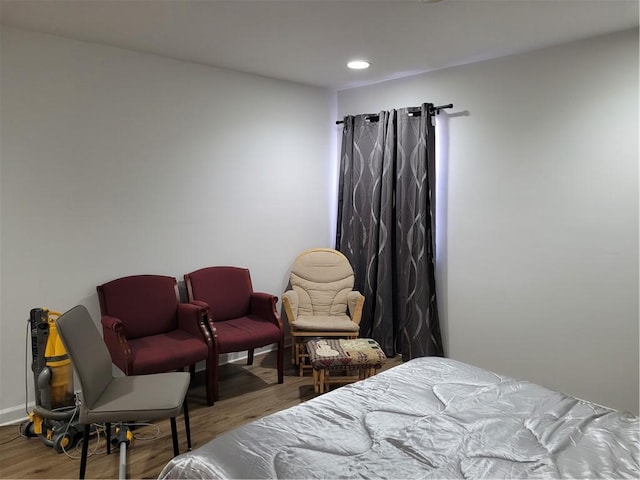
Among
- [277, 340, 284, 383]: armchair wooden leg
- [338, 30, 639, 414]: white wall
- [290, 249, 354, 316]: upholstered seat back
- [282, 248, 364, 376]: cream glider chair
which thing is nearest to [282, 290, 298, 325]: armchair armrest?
[282, 248, 364, 376]: cream glider chair

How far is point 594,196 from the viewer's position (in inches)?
132

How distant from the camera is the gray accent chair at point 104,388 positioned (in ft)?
7.57

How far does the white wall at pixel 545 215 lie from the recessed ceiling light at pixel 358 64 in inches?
24.0

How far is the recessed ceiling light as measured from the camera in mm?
3785

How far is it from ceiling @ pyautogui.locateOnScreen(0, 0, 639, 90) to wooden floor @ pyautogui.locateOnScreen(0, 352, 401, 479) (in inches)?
98.7

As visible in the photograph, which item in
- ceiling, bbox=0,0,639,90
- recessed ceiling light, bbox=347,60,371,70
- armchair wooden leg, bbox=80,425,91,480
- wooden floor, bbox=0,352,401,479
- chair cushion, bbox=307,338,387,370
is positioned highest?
recessed ceiling light, bbox=347,60,371,70

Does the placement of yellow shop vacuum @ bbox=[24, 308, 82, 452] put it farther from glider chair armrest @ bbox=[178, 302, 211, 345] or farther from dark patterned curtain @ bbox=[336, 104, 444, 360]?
dark patterned curtain @ bbox=[336, 104, 444, 360]

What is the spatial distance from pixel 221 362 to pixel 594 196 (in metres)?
3.22

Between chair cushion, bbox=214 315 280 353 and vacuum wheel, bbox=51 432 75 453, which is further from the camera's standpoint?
chair cushion, bbox=214 315 280 353

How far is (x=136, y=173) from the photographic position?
368cm

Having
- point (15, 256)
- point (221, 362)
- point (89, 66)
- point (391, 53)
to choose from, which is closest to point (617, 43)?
point (391, 53)

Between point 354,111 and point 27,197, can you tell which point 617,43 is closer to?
point 354,111

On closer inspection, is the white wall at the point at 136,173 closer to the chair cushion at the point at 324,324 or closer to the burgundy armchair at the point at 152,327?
the burgundy armchair at the point at 152,327

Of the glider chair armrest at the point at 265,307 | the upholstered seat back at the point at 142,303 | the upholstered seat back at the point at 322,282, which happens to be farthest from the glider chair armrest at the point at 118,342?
the upholstered seat back at the point at 322,282
